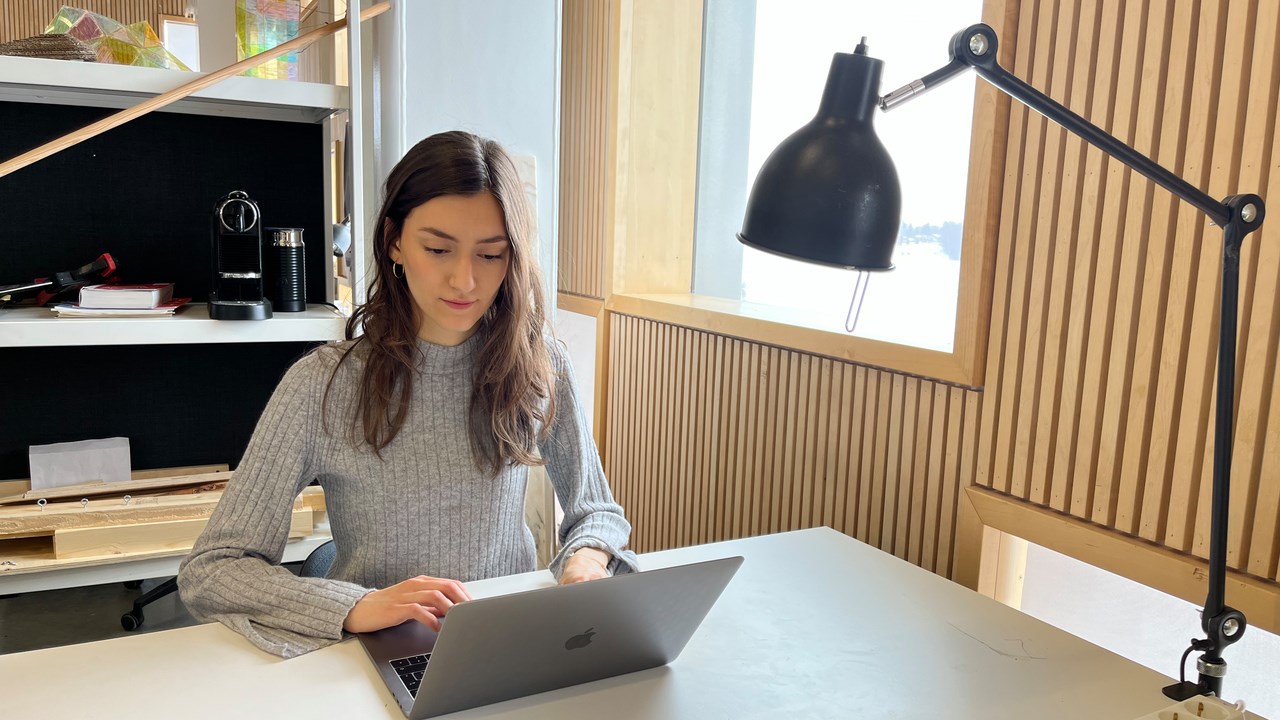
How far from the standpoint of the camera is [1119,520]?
1.54 meters

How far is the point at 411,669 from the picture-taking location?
45.9 inches

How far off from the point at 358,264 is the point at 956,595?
1561 millimetres

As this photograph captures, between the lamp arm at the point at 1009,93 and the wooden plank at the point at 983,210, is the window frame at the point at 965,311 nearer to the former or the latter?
the wooden plank at the point at 983,210

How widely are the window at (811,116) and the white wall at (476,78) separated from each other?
0.74 m

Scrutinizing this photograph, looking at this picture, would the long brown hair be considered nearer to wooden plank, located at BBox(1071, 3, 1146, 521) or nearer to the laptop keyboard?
the laptop keyboard

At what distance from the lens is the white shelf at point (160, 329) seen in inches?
77.3

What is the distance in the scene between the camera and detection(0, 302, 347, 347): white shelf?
1.96m

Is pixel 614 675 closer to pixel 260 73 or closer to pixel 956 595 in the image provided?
pixel 956 595

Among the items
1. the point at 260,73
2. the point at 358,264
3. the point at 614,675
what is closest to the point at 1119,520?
the point at 614,675

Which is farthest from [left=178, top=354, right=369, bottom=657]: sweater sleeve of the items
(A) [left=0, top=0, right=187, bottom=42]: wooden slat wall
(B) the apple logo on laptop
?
(A) [left=0, top=0, right=187, bottom=42]: wooden slat wall

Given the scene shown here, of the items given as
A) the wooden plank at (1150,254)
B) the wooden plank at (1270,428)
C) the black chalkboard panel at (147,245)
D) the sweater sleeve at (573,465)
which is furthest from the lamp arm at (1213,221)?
the black chalkboard panel at (147,245)

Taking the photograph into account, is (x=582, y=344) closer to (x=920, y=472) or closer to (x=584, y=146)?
(x=584, y=146)

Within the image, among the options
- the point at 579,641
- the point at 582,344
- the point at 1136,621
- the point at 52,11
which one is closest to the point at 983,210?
the point at 1136,621

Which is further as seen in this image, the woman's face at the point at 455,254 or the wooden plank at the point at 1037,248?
the wooden plank at the point at 1037,248
